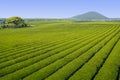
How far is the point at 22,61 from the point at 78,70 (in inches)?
347

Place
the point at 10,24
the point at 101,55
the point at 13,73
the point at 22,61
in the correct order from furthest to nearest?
the point at 10,24 → the point at 101,55 → the point at 22,61 → the point at 13,73

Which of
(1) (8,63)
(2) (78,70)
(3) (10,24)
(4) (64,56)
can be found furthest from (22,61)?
(3) (10,24)

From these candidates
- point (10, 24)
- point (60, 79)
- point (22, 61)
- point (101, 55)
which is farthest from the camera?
point (10, 24)

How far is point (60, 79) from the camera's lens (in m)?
23.6

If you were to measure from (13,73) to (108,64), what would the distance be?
1092cm

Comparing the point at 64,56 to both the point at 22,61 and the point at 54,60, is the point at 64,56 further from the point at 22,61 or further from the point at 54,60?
the point at 22,61

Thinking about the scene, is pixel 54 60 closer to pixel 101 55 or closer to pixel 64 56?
pixel 64 56

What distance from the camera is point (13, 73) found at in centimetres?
2588

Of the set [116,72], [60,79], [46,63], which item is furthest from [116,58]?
[60,79]

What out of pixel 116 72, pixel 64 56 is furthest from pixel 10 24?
pixel 116 72

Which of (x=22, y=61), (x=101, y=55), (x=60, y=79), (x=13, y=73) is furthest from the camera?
(x=101, y=55)

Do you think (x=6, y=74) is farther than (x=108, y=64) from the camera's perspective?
No

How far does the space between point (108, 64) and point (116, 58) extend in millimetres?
3868

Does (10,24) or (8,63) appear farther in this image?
(10,24)
